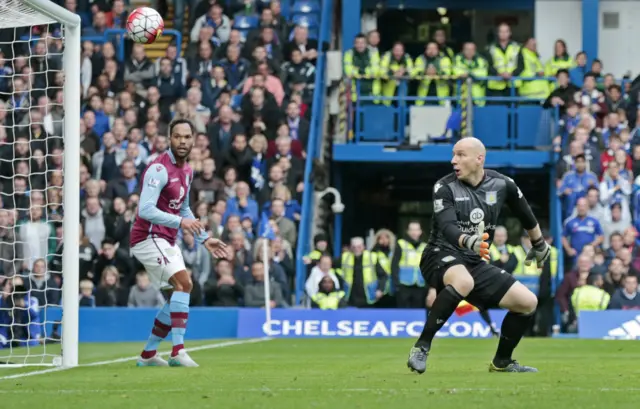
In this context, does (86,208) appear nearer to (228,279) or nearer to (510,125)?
(228,279)

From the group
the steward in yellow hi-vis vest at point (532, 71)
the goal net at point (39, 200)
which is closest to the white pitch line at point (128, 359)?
the goal net at point (39, 200)

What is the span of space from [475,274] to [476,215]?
430mm

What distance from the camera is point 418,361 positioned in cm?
990

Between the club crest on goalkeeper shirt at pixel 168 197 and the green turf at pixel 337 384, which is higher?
the club crest on goalkeeper shirt at pixel 168 197

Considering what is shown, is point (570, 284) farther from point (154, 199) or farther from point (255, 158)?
point (154, 199)

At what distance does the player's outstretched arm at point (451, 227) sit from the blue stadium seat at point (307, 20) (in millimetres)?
16772

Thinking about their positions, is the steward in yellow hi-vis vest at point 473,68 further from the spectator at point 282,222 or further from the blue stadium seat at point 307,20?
the spectator at point 282,222

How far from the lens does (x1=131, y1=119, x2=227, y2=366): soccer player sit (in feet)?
36.7

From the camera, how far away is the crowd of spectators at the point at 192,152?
68.2ft

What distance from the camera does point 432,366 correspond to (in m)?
11.4

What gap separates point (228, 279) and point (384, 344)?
15.7 ft

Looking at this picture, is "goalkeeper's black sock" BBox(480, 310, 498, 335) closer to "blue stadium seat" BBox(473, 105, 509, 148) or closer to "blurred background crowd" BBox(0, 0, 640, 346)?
"blurred background crowd" BBox(0, 0, 640, 346)

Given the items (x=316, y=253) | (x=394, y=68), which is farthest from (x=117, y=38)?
(x=316, y=253)

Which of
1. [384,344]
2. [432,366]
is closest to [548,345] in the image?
[384,344]
